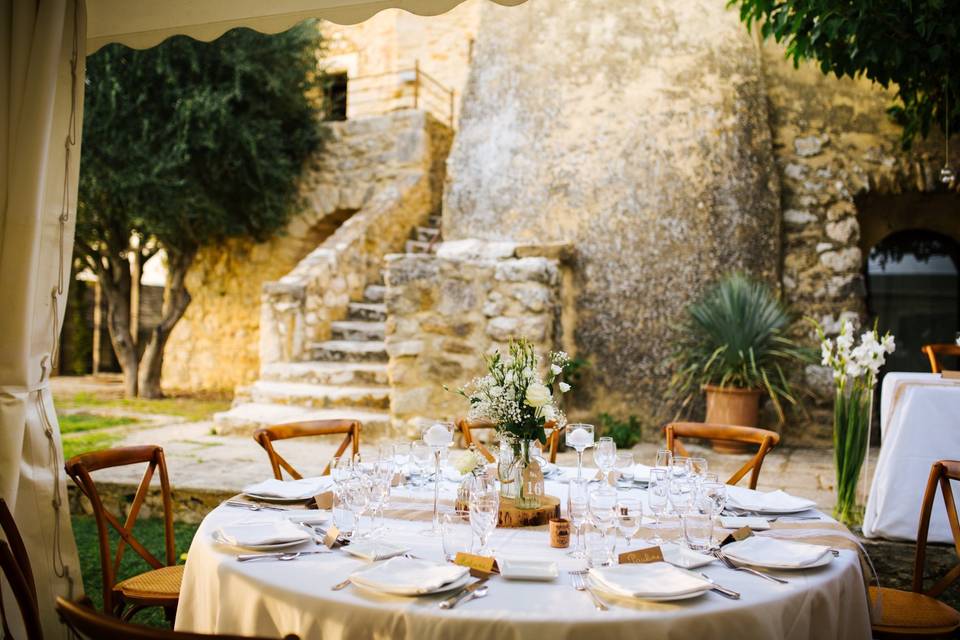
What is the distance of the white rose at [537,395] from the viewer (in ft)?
6.46

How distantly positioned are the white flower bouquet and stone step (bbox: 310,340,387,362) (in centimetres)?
437

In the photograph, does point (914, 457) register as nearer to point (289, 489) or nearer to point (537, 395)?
point (537, 395)

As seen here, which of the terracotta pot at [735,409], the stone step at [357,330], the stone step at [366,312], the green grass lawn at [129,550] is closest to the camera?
the green grass lawn at [129,550]

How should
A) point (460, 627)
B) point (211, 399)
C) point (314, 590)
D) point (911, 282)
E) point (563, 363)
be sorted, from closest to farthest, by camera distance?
point (460, 627) → point (314, 590) → point (563, 363) → point (911, 282) → point (211, 399)

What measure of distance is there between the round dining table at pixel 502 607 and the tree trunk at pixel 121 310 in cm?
820

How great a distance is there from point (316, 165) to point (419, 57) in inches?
133

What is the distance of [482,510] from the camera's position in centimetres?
169

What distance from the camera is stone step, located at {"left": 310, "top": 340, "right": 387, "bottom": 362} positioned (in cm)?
721

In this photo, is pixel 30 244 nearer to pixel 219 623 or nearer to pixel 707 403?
pixel 219 623

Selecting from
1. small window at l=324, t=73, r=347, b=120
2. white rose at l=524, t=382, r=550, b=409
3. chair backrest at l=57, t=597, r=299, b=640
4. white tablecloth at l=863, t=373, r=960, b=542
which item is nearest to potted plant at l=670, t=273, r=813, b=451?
white tablecloth at l=863, t=373, r=960, b=542

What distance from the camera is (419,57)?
39.8 ft

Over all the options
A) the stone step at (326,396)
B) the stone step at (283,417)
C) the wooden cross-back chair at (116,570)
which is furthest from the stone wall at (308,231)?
the wooden cross-back chair at (116,570)

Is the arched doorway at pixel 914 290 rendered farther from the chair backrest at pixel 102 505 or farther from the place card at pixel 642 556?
the chair backrest at pixel 102 505

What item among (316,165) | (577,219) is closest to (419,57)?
(316,165)
